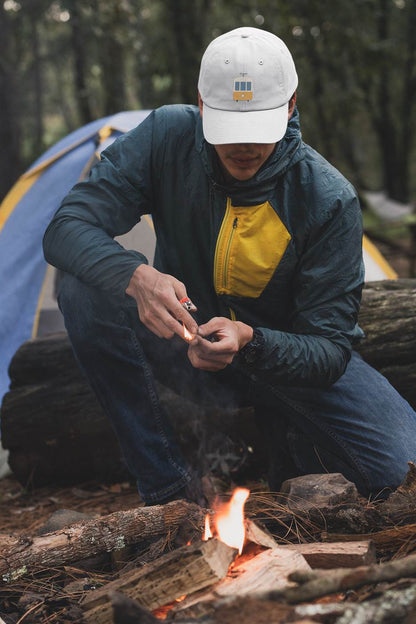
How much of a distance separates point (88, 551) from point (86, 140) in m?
3.55

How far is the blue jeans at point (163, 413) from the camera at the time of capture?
104 inches

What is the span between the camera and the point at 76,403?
3551 mm

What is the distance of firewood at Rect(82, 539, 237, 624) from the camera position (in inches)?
71.7

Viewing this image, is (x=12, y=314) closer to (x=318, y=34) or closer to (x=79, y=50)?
(x=79, y=50)

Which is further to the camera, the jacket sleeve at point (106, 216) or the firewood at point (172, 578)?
the jacket sleeve at point (106, 216)

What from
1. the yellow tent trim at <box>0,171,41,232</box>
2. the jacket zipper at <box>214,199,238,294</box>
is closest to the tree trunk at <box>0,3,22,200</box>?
the yellow tent trim at <box>0,171,41,232</box>

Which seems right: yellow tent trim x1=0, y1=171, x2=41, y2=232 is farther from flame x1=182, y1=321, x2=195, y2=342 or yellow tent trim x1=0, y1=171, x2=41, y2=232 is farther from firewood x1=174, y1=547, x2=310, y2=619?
firewood x1=174, y1=547, x2=310, y2=619

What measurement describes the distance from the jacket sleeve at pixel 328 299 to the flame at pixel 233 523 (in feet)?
1.69

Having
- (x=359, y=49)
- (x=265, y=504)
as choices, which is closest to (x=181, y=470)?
(x=265, y=504)

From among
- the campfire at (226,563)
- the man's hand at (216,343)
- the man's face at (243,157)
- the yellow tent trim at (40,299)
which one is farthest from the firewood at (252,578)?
the yellow tent trim at (40,299)

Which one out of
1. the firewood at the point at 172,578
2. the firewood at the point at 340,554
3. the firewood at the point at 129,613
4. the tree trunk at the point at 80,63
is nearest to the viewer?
the firewood at the point at 129,613

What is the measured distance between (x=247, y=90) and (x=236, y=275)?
73 cm

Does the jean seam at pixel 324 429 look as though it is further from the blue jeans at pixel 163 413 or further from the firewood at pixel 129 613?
the firewood at pixel 129 613

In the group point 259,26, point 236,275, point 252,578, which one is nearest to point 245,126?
point 236,275
